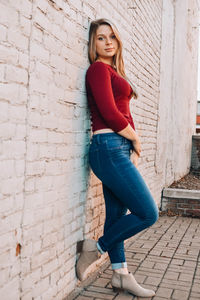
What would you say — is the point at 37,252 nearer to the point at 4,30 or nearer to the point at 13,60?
the point at 13,60

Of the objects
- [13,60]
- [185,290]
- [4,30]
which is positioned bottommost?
[185,290]

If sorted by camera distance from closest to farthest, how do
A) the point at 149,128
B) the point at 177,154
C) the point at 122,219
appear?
the point at 122,219 < the point at 149,128 < the point at 177,154

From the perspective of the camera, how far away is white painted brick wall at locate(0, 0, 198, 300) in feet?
7.36

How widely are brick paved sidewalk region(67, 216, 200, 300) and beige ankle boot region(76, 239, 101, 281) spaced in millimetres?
162

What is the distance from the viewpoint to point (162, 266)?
402cm

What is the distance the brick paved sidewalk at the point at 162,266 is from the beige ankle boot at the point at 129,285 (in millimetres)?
51

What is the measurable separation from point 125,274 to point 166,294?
40 cm

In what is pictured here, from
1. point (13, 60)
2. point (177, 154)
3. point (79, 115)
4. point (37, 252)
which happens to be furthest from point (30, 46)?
point (177, 154)

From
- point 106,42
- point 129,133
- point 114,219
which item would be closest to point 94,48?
point 106,42

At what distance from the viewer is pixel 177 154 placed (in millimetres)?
9188

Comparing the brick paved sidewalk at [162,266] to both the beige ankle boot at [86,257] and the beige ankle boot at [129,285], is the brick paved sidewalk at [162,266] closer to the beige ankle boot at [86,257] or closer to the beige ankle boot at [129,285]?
the beige ankle boot at [129,285]

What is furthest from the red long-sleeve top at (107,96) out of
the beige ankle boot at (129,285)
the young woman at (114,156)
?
the beige ankle boot at (129,285)

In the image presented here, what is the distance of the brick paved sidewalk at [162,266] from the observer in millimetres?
3285

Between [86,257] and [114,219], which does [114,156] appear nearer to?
[114,219]
